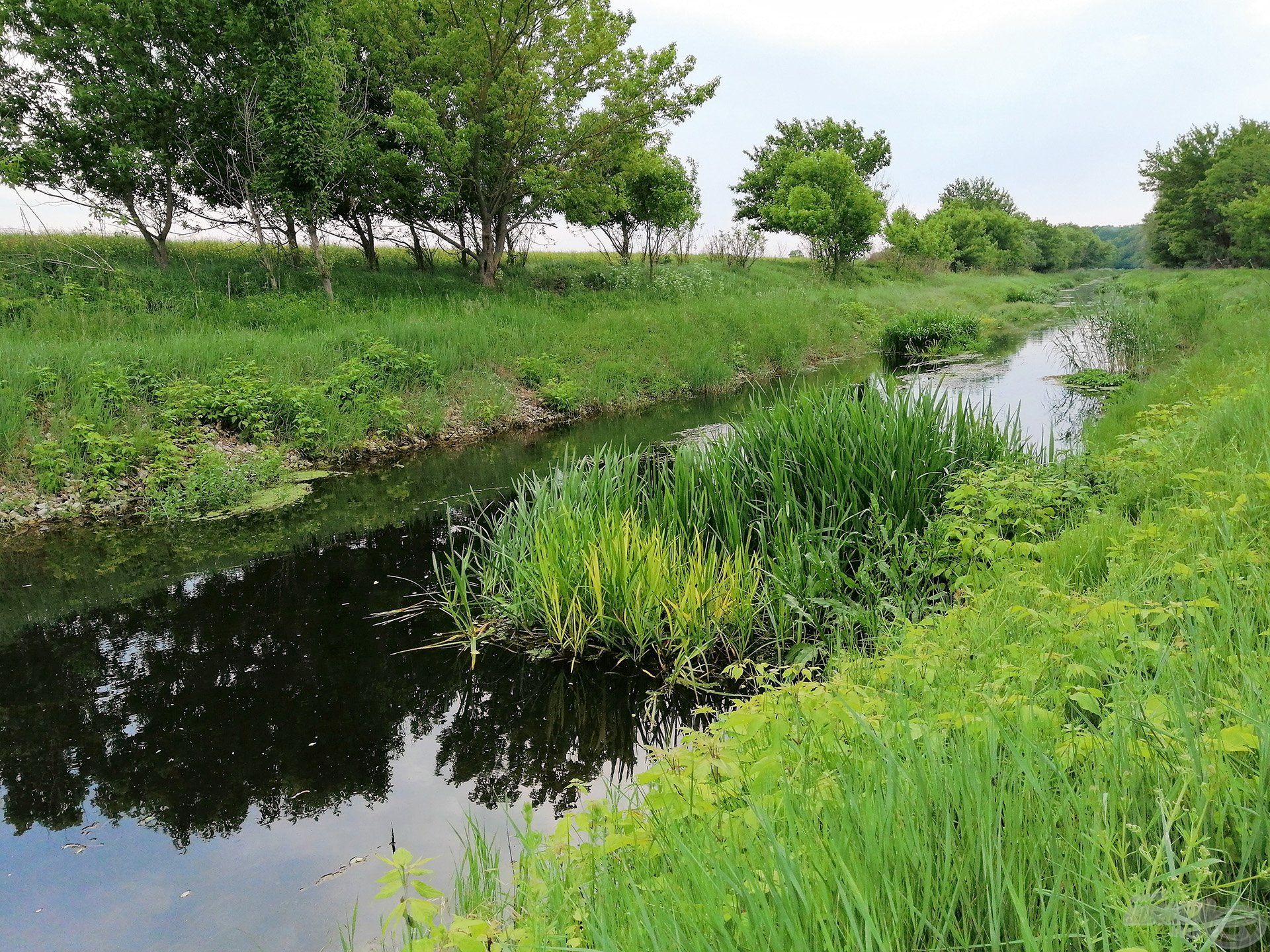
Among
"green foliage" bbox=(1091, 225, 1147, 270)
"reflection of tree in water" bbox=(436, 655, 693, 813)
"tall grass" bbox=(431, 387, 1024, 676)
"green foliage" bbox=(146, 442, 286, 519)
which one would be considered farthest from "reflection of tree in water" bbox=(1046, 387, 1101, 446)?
"green foliage" bbox=(1091, 225, 1147, 270)

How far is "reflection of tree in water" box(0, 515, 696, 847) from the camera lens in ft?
12.7

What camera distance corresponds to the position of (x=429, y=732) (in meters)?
4.40

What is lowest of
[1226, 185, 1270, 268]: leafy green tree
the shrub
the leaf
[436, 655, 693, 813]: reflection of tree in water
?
[436, 655, 693, 813]: reflection of tree in water

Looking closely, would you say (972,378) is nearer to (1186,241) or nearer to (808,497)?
(808,497)

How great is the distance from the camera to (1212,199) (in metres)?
44.5

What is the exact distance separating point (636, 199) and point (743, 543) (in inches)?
906

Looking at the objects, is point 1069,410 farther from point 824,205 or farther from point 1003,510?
point 824,205

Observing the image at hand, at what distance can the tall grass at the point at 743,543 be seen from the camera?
4.74 m

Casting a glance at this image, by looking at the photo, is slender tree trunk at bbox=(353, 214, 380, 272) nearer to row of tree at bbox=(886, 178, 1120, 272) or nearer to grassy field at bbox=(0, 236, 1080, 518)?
grassy field at bbox=(0, 236, 1080, 518)

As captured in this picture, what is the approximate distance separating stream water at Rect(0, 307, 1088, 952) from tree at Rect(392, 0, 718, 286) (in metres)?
14.0

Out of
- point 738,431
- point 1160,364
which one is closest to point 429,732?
point 738,431

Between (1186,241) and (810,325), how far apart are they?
4169 centimetres

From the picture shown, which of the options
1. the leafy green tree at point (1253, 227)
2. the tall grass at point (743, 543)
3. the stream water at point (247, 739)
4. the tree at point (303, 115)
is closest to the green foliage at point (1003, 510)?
the tall grass at point (743, 543)

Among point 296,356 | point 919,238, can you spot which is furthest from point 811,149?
point 296,356
